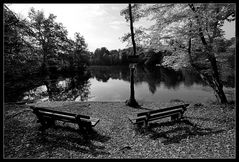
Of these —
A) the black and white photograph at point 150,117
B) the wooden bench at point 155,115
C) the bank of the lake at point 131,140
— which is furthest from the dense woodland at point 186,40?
the wooden bench at point 155,115

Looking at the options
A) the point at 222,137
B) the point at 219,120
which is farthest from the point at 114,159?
the point at 219,120

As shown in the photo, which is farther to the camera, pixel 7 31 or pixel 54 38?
pixel 54 38

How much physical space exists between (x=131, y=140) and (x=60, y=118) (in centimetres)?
330

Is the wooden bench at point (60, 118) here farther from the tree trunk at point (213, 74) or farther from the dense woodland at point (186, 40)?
the tree trunk at point (213, 74)

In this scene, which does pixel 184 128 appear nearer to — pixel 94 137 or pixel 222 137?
pixel 222 137

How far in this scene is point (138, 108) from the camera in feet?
39.7

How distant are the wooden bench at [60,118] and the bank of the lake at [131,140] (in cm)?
43

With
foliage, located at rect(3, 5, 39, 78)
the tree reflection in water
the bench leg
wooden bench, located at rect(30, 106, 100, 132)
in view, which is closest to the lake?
the tree reflection in water

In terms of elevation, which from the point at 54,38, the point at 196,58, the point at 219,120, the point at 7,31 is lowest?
the point at 219,120

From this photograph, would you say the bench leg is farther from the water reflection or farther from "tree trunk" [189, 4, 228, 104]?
the water reflection

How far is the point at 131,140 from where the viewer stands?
688 cm

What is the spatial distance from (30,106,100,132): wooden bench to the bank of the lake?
434 millimetres

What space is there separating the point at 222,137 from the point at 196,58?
7398 mm

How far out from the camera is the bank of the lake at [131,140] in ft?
18.6
